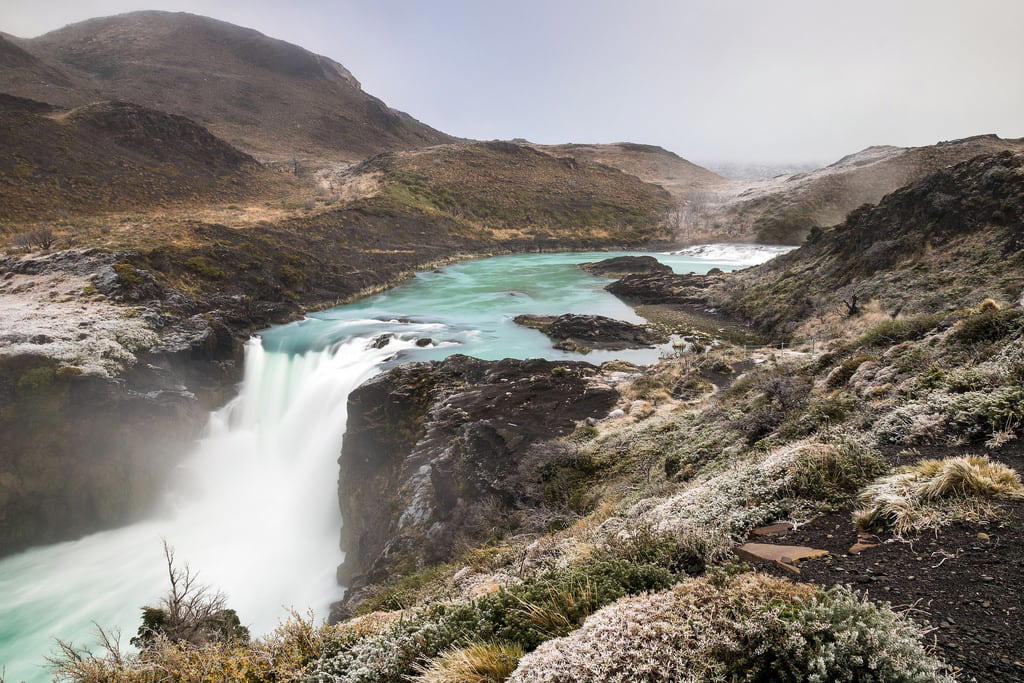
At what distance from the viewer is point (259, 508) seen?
66.1ft

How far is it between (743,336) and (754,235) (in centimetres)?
5174

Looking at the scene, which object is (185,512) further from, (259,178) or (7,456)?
(259,178)

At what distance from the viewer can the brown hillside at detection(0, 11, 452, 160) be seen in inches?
4341

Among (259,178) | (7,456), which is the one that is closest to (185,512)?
(7,456)

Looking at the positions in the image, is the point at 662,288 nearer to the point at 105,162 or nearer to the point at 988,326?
the point at 988,326

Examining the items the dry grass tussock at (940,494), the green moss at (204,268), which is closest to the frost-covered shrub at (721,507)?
the dry grass tussock at (940,494)

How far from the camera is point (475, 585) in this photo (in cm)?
738

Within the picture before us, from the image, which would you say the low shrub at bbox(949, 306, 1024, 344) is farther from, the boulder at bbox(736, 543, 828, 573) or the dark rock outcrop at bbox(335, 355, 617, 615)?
the dark rock outcrop at bbox(335, 355, 617, 615)

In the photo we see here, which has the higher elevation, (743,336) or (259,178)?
(259,178)

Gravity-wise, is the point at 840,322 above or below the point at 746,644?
below

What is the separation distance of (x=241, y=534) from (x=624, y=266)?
4510 centimetres

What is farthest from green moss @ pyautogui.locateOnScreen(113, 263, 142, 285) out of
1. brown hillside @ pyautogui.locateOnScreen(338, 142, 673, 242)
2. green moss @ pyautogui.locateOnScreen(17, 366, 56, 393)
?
brown hillside @ pyautogui.locateOnScreen(338, 142, 673, 242)

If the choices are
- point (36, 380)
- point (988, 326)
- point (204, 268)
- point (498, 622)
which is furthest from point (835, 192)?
point (36, 380)

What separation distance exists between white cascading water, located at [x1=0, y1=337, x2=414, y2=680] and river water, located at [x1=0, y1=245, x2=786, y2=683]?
0.16 feet
